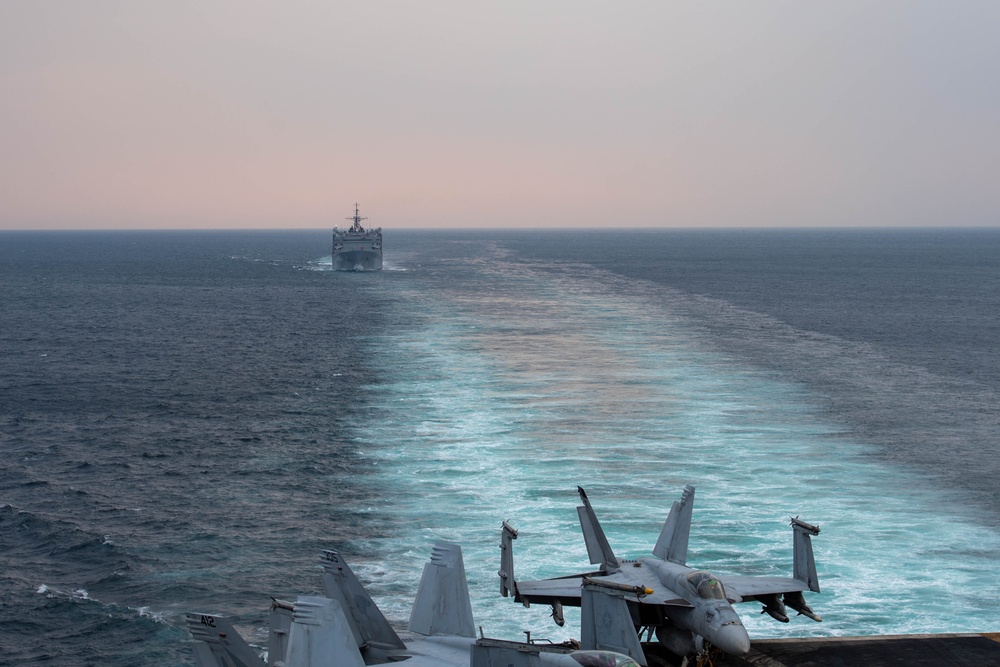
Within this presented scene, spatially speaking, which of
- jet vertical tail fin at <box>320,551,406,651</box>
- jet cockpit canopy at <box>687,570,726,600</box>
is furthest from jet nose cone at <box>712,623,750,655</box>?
jet vertical tail fin at <box>320,551,406,651</box>

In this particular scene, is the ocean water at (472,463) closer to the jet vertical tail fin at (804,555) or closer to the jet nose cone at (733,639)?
the jet vertical tail fin at (804,555)

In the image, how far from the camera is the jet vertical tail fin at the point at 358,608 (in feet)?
82.2

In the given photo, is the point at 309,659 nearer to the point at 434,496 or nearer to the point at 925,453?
the point at 434,496

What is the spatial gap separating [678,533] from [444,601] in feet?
26.4

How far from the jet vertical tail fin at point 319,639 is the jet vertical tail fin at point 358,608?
2659 mm

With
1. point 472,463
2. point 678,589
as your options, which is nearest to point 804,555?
point 678,589

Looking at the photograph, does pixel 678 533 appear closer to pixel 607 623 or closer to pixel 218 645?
pixel 607 623

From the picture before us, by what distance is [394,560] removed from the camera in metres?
39.1

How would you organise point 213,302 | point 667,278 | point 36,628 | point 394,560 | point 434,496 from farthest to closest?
point 667,278
point 213,302
point 434,496
point 394,560
point 36,628

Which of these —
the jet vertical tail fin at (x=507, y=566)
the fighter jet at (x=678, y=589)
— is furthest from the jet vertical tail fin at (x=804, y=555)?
the jet vertical tail fin at (x=507, y=566)

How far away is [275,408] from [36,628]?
3478 centimetres

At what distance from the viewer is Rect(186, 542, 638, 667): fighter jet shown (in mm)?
20953

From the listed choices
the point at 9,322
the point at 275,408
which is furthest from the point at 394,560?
the point at 9,322

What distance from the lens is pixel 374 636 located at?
82.9 feet
